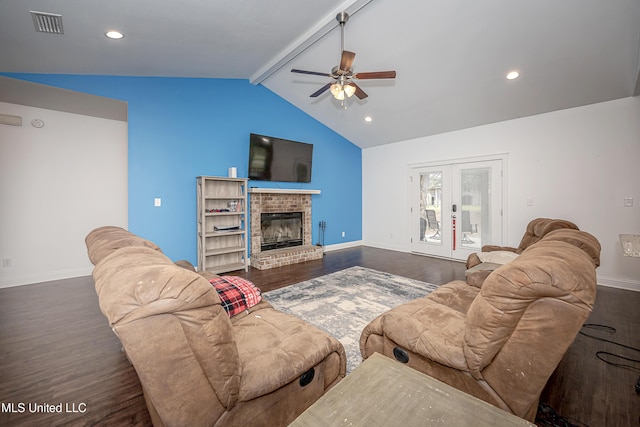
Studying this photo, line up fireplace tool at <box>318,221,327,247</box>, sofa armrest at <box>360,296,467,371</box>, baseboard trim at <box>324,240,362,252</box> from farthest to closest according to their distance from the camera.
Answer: baseboard trim at <box>324,240,362,252</box> < fireplace tool at <box>318,221,327,247</box> < sofa armrest at <box>360,296,467,371</box>

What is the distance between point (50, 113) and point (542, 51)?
22.9 ft

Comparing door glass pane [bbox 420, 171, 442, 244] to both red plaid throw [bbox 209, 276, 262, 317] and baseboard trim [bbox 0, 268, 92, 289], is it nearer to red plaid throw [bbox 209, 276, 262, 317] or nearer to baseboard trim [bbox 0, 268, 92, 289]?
red plaid throw [bbox 209, 276, 262, 317]

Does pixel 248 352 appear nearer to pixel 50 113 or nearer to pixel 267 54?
pixel 267 54

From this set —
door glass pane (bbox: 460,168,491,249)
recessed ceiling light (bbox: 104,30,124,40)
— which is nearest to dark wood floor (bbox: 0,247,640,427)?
door glass pane (bbox: 460,168,491,249)

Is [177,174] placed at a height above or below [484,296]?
above

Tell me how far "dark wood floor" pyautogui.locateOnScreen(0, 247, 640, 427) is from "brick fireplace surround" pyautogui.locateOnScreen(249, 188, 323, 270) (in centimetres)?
252

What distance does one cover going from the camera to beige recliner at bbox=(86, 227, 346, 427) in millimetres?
861

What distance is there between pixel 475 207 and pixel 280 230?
4.15 meters

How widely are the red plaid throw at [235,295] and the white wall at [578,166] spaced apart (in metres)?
5.00

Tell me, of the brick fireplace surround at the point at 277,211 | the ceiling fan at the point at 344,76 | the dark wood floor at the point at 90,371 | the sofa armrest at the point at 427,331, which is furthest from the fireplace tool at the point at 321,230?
the sofa armrest at the point at 427,331

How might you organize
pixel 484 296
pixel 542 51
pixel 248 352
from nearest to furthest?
pixel 484 296, pixel 248 352, pixel 542 51

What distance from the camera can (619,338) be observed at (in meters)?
2.49

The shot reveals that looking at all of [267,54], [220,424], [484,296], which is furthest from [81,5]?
[484,296]

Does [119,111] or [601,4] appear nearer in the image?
[601,4]
